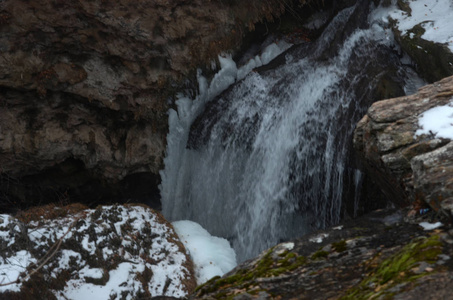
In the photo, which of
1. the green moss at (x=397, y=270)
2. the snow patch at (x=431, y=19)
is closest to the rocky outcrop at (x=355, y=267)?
the green moss at (x=397, y=270)

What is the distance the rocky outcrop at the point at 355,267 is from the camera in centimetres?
254

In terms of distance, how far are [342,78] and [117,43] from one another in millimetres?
4941

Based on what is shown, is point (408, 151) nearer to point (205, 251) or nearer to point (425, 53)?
point (425, 53)

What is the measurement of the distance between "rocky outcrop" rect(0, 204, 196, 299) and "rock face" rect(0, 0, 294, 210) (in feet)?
7.36

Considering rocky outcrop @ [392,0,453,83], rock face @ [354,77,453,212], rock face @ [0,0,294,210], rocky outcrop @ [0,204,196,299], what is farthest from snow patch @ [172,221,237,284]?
rocky outcrop @ [392,0,453,83]

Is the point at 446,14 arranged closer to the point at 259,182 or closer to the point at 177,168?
the point at 259,182

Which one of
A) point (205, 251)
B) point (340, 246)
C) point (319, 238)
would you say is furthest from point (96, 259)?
point (340, 246)

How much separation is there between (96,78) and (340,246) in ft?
24.5

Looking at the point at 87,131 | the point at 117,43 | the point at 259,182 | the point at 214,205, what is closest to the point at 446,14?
the point at 259,182

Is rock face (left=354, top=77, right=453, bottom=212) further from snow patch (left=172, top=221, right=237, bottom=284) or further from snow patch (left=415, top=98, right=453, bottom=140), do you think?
snow patch (left=172, top=221, right=237, bottom=284)

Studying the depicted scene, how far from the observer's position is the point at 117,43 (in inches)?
352

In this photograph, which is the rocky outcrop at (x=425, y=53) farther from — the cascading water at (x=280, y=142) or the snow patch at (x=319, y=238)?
the snow patch at (x=319, y=238)

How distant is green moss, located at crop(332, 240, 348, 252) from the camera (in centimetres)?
357

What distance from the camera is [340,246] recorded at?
3619 mm
